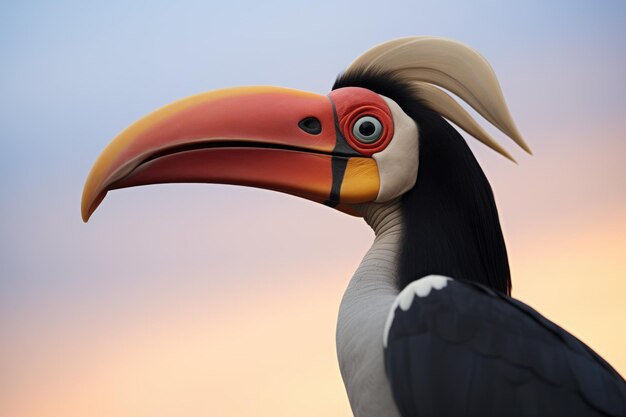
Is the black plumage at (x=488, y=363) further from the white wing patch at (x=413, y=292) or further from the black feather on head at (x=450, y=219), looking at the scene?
the black feather on head at (x=450, y=219)

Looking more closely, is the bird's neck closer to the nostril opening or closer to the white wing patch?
the white wing patch

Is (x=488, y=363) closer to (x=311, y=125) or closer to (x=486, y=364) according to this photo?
(x=486, y=364)

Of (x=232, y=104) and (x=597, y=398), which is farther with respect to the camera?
(x=232, y=104)

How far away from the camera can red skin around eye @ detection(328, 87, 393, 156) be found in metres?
5.29

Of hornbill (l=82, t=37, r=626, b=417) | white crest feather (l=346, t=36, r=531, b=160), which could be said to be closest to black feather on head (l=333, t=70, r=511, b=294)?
hornbill (l=82, t=37, r=626, b=417)

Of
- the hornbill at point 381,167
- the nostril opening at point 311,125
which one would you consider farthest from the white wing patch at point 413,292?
the nostril opening at point 311,125

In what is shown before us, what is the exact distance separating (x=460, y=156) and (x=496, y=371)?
1227 mm

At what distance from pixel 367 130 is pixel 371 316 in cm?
100

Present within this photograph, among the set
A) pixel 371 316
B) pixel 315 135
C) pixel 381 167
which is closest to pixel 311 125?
A: pixel 315 135

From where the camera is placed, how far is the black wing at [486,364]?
169 inches

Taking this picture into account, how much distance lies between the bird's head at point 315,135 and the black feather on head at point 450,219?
0.19 feet

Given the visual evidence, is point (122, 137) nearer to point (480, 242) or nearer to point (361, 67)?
point (361, 67)

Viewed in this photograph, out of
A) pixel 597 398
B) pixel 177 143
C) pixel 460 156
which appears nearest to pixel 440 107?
pixel 460 156

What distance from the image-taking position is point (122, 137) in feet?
16.5
